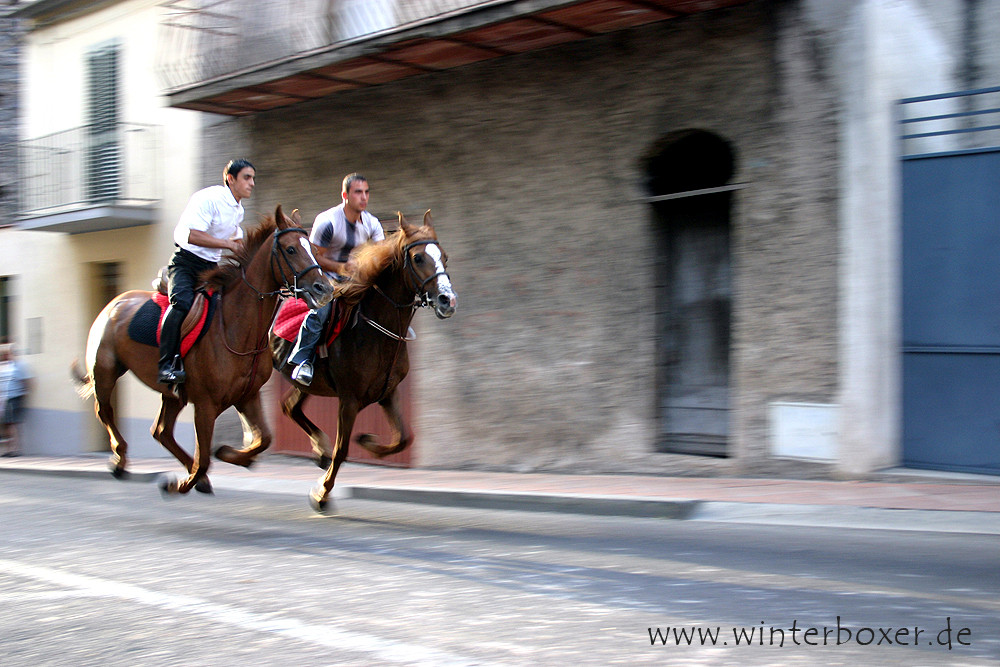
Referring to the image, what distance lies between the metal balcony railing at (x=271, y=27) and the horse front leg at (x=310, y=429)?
170 inches

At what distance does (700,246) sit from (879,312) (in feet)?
7.20

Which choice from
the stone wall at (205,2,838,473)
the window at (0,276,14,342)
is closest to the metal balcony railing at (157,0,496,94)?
the stone wall at (205,2,838,473)

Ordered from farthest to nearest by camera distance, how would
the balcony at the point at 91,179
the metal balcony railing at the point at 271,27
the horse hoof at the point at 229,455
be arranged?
the balcony at the point at 91,179 → the metal balcony railing at the point at 271,27 → the horse hoof at the point at 229,455

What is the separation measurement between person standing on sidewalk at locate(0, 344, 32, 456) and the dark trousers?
36.5ft

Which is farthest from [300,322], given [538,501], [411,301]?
[538,501]

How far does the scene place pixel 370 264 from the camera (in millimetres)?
7832

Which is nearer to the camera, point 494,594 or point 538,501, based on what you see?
point 494,594

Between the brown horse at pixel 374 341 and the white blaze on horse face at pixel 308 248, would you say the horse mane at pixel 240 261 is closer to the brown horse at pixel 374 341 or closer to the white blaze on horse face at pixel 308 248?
the white blaze on horse face at pixel 308 248

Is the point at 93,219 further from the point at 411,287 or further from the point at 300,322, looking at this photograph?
the point at 411,287

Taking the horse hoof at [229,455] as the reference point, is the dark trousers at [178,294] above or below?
above

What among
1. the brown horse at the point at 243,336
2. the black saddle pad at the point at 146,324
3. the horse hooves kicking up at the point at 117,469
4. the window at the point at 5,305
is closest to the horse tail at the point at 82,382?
the horse hooves kicking up at the point at 117,469

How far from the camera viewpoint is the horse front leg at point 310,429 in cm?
848

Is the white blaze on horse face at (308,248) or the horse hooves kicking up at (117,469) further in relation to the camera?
the horse hooves kicking up at (117,469)

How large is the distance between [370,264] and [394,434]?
1427 millimetres
